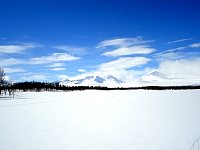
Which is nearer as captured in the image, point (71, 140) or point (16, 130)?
point (71, 140)

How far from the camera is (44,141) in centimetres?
1404

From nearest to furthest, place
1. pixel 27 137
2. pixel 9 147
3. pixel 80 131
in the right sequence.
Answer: pixel 9 147
pixel 27 137
pixel 80 131

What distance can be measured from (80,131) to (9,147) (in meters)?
5.39

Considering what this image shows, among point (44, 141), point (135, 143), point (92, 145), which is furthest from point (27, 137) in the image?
point (135, 143)

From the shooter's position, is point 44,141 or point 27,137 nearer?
point 44,141

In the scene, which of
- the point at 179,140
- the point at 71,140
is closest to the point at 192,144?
the point at 179,140

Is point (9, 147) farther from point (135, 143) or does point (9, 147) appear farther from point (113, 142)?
point (135, 143)

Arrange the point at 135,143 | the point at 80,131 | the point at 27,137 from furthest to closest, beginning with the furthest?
the point at 80,131, the point at 27,137, the point at 135,143

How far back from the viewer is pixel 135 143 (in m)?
13.6

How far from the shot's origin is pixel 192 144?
13234 mm

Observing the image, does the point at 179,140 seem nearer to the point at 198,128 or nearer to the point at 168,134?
the point at 168,134

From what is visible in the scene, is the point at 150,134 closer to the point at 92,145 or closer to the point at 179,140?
the point at 179,140

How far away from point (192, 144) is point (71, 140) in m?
6.08

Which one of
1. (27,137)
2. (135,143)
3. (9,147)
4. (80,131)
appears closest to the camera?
(9,147)
